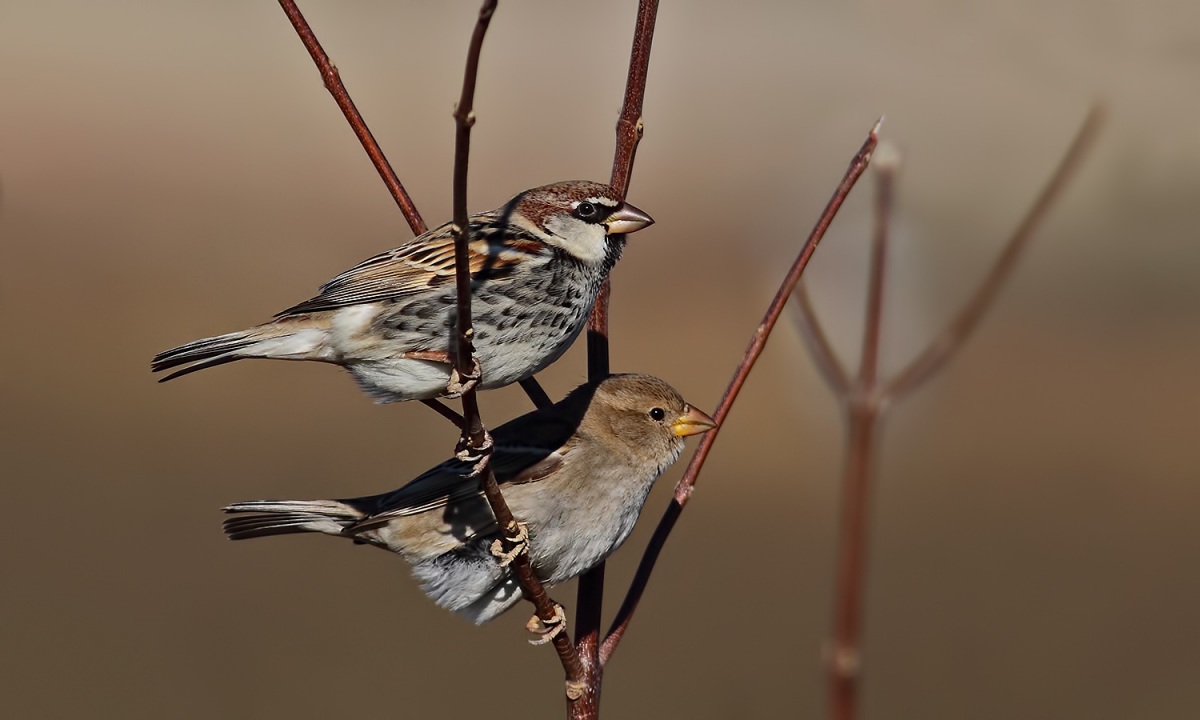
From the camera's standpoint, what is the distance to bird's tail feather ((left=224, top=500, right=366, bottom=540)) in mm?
4844

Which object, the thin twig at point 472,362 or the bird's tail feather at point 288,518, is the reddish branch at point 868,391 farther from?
the bird's tail feather at point 288,518

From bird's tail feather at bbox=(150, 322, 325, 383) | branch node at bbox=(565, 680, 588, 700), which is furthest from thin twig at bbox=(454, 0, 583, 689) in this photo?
bird's tail feather at bbox=(150, 322, 325, 383)

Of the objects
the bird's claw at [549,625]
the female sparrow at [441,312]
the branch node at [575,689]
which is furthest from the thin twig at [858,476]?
the female sparrow at [441,312]

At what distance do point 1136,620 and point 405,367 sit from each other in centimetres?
1216

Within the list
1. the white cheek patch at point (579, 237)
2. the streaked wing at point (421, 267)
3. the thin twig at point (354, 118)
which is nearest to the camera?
the thin twig at point (354, 118)

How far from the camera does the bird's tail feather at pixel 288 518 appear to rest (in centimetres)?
484

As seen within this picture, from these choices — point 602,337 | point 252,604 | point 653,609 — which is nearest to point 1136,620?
point 653,609

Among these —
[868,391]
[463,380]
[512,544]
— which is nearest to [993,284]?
[868,391]

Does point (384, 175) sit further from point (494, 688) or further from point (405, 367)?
point (494, 688)

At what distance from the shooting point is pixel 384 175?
14.1ft

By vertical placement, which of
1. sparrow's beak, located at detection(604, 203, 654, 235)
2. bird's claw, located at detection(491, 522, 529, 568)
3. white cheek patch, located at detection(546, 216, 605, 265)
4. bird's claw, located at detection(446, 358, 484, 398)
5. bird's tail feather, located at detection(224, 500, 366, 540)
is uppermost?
sparrow's beak, located at detection(604, 203, 654, 235)

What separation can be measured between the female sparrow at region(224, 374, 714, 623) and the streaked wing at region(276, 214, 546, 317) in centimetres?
68

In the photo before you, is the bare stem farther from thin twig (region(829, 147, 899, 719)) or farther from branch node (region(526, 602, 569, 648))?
branch node (region(526, 602, 569, 648))

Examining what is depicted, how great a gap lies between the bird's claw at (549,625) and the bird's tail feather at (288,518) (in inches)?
37.4
